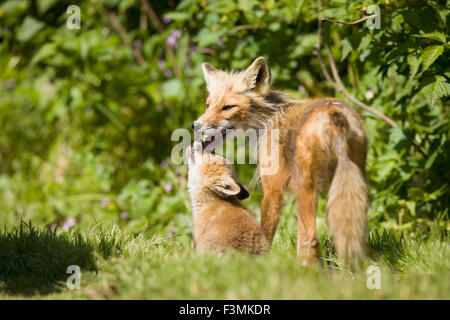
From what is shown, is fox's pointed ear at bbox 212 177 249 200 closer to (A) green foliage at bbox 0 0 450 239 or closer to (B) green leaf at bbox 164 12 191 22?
(A) green foliage at bbox 0 0 450 239

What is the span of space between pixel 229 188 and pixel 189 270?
129 cm

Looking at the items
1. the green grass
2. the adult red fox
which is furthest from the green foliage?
the green grass

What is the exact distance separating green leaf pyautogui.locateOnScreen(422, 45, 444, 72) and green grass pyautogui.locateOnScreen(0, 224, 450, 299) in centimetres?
148

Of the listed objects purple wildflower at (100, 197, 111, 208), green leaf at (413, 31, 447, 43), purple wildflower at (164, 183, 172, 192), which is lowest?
purple wildflower at (100, 197, 111, 208)

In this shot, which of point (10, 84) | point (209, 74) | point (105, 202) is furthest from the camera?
point (10, 84)

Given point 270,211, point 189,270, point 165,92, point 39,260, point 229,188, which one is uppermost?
point 165,92

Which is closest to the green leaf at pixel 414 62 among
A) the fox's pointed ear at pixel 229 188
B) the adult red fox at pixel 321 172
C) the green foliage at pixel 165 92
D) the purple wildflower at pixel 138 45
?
the green foliage at pixel 165 92

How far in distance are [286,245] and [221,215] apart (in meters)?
0.73

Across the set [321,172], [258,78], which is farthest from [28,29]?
[321,172]

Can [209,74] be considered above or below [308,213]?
above

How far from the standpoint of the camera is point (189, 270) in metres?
3.33

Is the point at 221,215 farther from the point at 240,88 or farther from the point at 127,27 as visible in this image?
the point at 127,27

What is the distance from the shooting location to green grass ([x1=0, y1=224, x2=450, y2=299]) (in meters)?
3.02

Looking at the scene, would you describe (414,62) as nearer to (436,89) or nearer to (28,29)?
(436,89)
